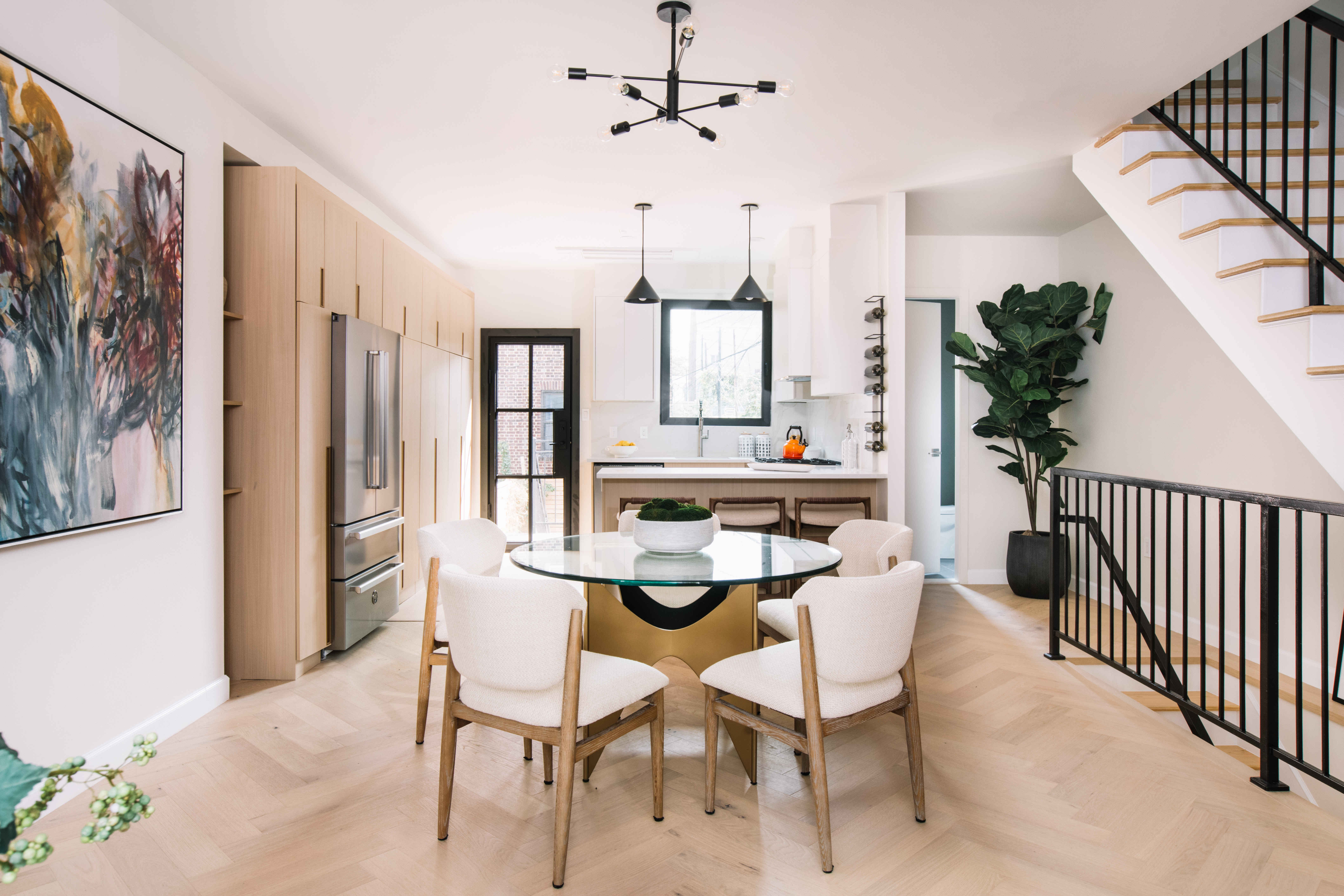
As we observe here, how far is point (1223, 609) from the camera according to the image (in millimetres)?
2242

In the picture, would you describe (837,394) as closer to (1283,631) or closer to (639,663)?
(1283,631)

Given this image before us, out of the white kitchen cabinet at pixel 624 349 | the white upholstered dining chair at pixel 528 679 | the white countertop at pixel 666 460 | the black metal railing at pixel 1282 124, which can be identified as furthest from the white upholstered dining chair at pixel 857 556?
the white kitchen cabinet at pixel 624 349

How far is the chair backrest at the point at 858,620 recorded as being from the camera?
183cm

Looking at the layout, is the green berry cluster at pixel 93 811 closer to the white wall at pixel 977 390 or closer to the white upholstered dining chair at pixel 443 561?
the white upholstered dining chair at pixel 443 561

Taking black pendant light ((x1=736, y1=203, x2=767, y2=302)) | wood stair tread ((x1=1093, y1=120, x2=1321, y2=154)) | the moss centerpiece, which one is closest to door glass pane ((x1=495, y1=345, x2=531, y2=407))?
black pendant light ((x1=736, y1=203, x2=767, y2=302))

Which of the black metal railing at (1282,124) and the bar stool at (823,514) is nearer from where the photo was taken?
the black metal railing at (1282,124)

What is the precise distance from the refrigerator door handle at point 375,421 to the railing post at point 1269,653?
12.6ft

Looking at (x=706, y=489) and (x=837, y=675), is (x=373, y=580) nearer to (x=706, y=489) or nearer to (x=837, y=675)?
(x=706, y=489)

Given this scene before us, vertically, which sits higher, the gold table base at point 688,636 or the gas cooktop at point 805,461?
the gas cooktop at point 805,461

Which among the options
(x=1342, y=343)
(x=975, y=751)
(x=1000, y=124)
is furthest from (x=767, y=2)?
(x=975, y=751)

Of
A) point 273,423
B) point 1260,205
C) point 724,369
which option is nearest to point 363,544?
point 273,423

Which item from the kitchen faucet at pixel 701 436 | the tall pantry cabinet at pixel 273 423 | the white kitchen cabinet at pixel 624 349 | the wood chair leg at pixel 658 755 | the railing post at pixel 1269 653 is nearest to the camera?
the wood chair leg at pixel 658 755

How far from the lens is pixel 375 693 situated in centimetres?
305

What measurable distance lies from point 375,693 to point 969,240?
16.5 feet
